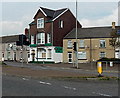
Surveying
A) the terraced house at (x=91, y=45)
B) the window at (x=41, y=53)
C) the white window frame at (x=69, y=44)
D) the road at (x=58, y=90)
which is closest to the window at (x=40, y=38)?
the window at (x=41, y=53)

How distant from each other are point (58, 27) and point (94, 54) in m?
9.38

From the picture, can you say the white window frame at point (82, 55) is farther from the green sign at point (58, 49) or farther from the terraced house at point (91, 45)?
the green sign at point (58, 49)

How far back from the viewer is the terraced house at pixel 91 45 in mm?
45250

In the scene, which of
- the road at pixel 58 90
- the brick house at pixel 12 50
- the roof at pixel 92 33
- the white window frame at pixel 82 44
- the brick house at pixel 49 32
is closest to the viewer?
the road at pixel 58 90

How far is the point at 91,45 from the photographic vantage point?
4616cm

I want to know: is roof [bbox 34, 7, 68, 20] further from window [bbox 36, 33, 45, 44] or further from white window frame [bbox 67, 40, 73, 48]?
white window frame [bbox 67, 40, 73, 48]

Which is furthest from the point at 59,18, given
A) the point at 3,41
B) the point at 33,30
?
the point at 3,41

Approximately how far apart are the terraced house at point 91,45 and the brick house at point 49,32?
68.8 inches

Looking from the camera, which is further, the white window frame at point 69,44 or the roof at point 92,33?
the white window frame at point 69,44

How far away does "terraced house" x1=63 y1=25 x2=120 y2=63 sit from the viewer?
148 ft

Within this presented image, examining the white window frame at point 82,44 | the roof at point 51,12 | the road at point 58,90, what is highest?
the roof at point 51,12

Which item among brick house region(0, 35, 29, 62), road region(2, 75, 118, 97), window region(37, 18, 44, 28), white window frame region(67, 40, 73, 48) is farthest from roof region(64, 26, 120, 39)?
road region(2, 75, 118, 97)

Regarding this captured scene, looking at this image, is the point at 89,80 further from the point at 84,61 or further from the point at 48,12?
the point at 48,12

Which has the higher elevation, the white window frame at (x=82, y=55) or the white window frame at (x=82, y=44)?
the white window frame at (x=82, y=44)
